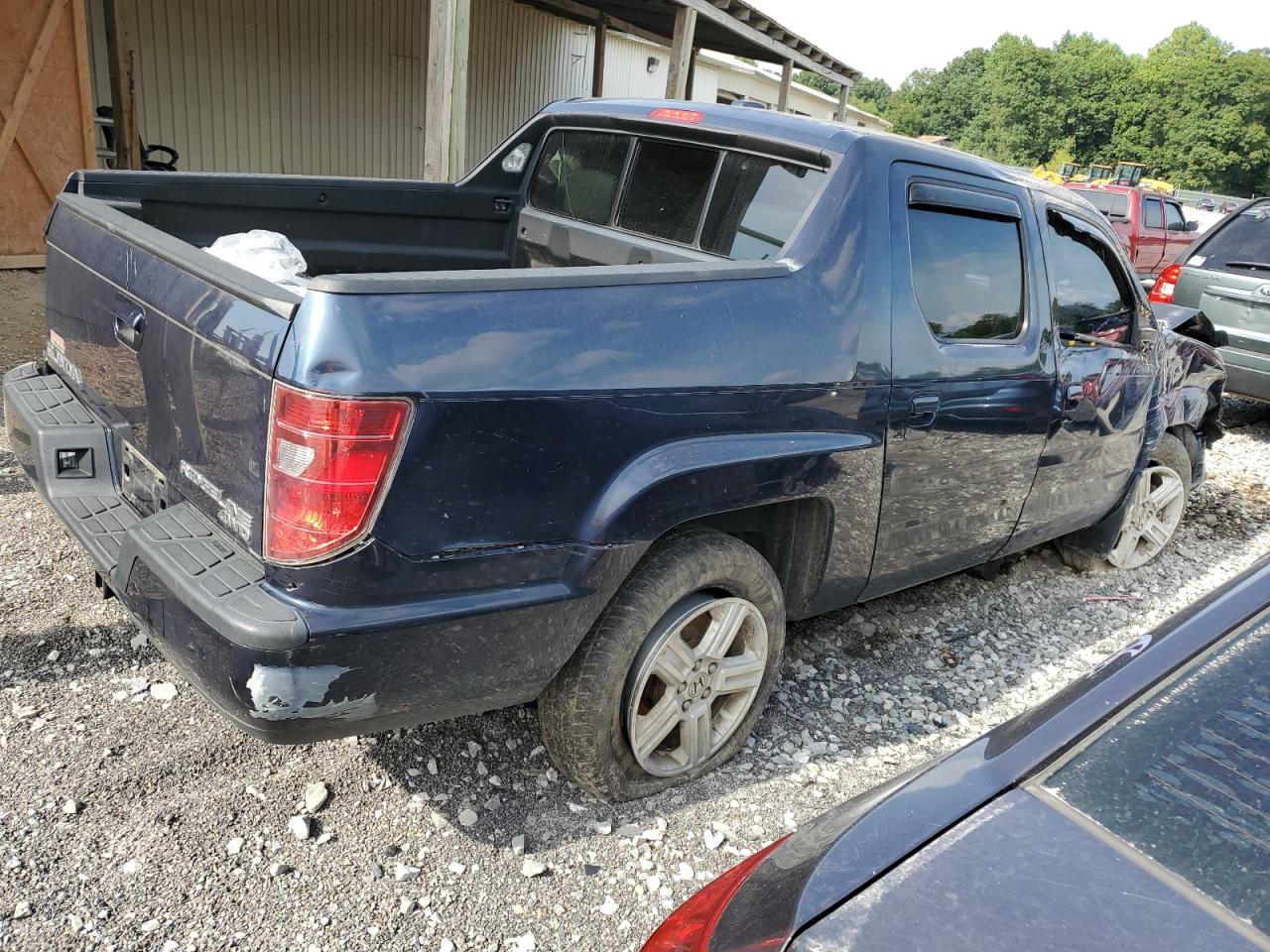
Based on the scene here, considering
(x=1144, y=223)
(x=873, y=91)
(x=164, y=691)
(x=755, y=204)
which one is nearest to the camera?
(x=164, y=691)

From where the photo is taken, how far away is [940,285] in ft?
10.5

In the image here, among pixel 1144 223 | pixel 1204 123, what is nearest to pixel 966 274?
pixel 1144 223

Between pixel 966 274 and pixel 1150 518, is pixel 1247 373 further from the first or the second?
pixel 966 274

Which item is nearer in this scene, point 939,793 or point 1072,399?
point 939,793

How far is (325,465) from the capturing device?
6.66ft

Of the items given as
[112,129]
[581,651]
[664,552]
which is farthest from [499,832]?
[112,129]

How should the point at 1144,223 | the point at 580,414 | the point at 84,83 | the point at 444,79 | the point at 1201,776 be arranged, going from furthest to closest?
1. the point at 1144,223
2. the point at 84,83
3. the point at 444,79
4. the point at 580,414
5. the point at 1201,776

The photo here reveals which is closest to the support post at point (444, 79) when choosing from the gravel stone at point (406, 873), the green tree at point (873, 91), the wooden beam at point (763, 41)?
the wooden beam at point (763, 41)

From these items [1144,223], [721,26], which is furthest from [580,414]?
[1144,223]

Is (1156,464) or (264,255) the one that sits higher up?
(264,255)

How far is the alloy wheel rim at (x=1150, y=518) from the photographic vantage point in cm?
500

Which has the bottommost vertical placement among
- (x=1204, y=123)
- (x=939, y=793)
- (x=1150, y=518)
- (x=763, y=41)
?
(x=1150, y=518)

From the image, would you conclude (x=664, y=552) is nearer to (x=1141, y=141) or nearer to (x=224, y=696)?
(x=224, y=696)

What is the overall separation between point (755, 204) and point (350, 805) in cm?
227
